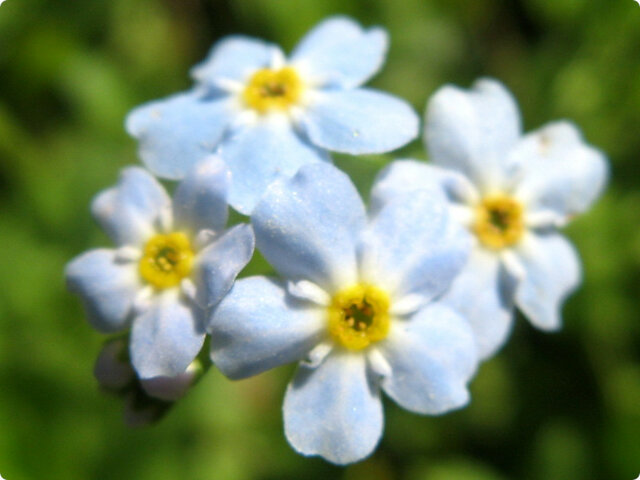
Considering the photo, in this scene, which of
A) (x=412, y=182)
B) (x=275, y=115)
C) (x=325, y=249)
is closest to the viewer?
(x=325, y=249)

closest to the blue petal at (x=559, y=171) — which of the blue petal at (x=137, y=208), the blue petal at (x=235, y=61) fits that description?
the blue petal at (x=235, y=61)

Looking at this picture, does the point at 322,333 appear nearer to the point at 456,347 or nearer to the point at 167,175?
the point at 456,347

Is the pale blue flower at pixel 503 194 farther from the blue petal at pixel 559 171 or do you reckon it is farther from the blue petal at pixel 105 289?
the blue petal at pixel 105 289

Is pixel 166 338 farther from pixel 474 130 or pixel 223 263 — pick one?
pixel 474 130

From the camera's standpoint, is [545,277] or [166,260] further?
[545,277]

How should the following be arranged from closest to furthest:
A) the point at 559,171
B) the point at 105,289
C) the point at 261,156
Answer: the point at 105,289
the point at 261,156
the point at 559,171

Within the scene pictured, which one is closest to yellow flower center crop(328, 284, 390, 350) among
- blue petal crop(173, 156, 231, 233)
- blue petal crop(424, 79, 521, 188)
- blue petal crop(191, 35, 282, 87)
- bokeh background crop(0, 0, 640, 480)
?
blue petal crop(173, 156, 231, 233)

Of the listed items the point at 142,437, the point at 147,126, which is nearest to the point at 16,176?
the point at 142,437

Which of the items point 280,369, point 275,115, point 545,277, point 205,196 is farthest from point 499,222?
point 280,369
